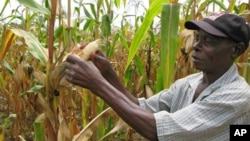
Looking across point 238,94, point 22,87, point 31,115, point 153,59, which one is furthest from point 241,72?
point 31,115

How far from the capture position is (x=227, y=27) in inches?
53.4

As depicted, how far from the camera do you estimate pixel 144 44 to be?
346cm

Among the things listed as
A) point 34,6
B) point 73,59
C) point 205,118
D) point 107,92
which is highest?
point 34,6

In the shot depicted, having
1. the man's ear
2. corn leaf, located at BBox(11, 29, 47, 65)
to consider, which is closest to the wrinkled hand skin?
corn leaf, located at BBox(11, 29, 47, 65)

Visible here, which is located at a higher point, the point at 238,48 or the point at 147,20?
the point at 147,20

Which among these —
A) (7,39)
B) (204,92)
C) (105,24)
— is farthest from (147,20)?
(105,24)

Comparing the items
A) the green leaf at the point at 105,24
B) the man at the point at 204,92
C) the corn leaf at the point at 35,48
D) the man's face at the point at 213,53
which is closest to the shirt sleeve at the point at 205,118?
the man at the point at 204,92

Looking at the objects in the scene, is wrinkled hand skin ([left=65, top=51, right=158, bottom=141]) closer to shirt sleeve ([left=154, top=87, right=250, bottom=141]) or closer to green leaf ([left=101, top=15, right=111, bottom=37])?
shirt sleeve ([left=154, top=87, right=250, bottom=141])

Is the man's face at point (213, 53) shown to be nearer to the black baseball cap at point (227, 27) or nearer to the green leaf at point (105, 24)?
the black baseball cap at point (227, 27)

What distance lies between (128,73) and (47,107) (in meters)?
1.17

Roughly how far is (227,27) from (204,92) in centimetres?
25

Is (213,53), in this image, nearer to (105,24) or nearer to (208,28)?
(208,28)

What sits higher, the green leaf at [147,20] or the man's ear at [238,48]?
the green leaf at [147,20]

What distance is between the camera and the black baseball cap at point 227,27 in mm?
1356
